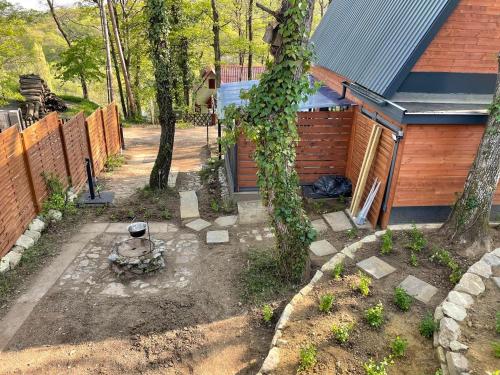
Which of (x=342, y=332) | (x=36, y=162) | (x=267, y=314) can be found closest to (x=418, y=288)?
(x=342, y=332)

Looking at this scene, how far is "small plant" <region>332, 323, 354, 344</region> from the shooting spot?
4688 mm

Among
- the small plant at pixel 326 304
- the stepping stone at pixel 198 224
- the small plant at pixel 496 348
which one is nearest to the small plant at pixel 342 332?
the small plant at pixel 326 304

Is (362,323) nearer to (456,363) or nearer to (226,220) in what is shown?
(456,363)

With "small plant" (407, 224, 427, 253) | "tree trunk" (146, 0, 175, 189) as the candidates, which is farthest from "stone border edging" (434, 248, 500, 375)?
"tree trunk" (146, 0, 175, 189)

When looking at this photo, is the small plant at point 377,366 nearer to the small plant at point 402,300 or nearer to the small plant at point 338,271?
the small plant at point 402,300

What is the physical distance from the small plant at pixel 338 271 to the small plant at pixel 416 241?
1.59m

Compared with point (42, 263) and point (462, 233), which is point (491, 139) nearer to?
point (462, 233)

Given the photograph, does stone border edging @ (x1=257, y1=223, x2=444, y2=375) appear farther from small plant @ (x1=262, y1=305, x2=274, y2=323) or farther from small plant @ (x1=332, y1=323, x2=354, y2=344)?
small plant @ (x1=332, y1=323, x2=354, y2=344)

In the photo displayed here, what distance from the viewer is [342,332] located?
15.4 feet

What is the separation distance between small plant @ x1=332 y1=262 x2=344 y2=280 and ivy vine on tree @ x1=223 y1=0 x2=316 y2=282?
50cm

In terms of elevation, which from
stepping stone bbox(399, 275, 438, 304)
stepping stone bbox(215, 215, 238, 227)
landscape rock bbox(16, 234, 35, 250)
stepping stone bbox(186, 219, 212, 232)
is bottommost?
stepping stone bbox(186, 219, 212, 232)

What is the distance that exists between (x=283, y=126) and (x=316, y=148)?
4400 mm

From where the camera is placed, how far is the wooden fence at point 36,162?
6.84 metres

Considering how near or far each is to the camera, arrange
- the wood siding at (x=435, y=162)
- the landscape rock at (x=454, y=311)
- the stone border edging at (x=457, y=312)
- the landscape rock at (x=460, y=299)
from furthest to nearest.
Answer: the wood siding at (x=435, y=162) < the landscape rock at (x=460, y=299) < the landscape rock at (x=454, y=311) < the stone border edging at (x=457, y=312)
